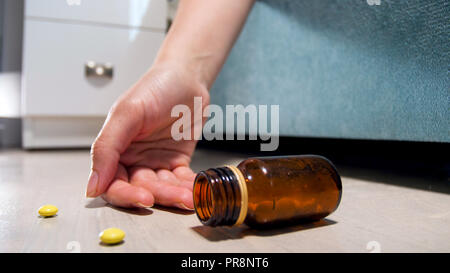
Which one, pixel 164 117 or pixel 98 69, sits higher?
pixel 98 69

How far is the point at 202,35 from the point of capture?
0.87 m

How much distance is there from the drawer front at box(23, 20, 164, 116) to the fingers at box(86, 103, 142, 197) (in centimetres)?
94

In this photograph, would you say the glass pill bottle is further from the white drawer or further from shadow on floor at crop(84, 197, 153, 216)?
the white drawer

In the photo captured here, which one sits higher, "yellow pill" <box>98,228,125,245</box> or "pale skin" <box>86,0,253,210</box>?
"pale skin" <box>86,0,253,210</box>

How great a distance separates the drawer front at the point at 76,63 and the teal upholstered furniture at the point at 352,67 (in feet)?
1.69

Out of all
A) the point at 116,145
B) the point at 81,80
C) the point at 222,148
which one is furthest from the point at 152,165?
the point at 222,148

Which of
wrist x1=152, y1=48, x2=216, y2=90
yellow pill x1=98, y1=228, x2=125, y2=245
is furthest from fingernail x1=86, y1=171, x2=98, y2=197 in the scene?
wrist x1=152, y1=48, x2=216, y2=90

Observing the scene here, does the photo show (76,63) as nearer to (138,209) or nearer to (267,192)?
(138,209)

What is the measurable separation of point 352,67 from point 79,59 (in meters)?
1.08

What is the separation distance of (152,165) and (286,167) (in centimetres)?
37

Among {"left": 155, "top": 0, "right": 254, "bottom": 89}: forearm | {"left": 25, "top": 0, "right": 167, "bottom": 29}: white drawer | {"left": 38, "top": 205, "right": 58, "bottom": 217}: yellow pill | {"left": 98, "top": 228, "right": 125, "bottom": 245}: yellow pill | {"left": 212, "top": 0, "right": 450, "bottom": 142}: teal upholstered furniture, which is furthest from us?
{"left": 25, "top": 0, "right": 167, "bottom": 29}: white drawer

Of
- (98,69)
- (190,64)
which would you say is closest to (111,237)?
(190,64)

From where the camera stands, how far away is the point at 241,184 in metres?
0.39

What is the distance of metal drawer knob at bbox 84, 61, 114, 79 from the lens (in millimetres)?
1474
